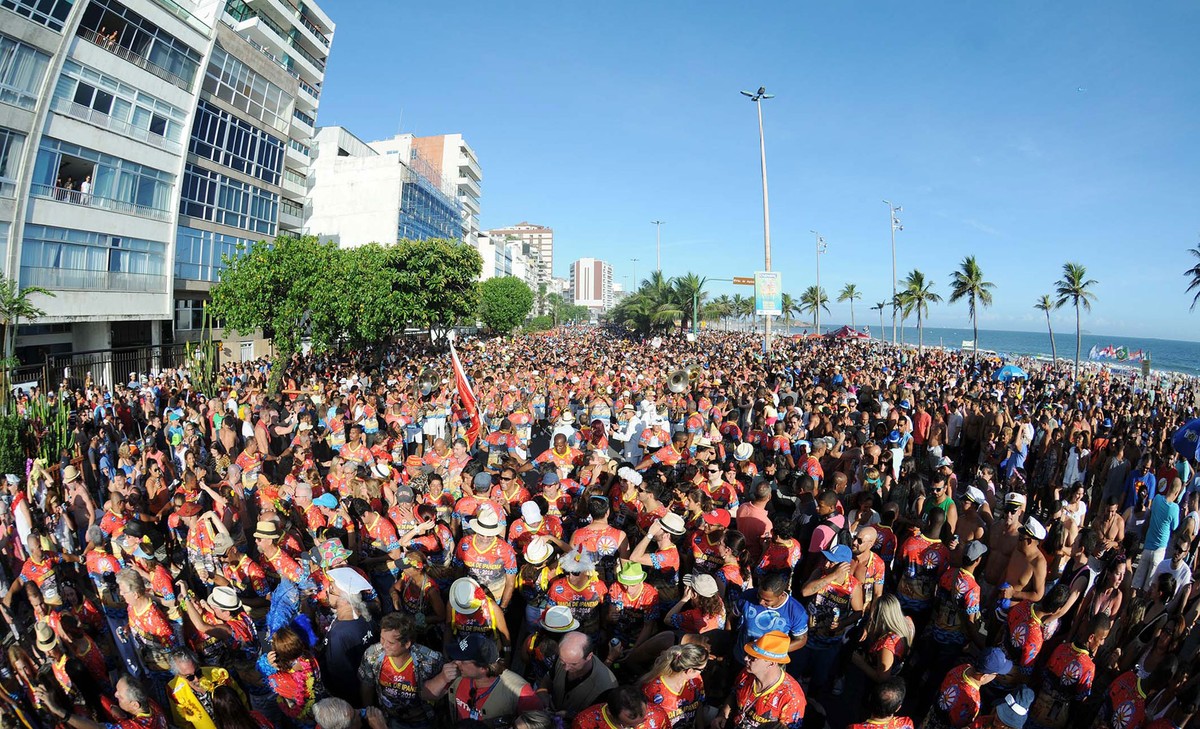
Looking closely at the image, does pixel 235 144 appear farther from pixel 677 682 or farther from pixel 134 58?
pixel 677 682

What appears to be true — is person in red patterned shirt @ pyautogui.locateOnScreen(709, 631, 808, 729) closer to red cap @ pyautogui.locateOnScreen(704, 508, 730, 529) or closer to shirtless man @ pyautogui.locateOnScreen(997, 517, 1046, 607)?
red cap @ pyautogui.locateOnScreen(704, 508, 730, 529)

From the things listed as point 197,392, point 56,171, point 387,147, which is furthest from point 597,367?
point 387,147

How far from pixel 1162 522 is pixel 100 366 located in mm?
25735

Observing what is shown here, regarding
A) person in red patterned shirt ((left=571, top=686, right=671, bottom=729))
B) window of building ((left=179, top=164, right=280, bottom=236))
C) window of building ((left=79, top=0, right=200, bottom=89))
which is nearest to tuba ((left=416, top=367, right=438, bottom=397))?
person in red patterned shirt ((left=571, top=686, right=671, bottom=729))

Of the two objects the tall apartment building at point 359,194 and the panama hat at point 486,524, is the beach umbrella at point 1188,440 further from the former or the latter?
the tall apartment building at point 359,194

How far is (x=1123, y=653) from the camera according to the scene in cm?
374

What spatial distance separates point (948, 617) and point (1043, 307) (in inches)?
1902

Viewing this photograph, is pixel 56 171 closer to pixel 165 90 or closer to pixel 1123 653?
pixel 165 90

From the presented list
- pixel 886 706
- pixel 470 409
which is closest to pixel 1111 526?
pixel 886 706

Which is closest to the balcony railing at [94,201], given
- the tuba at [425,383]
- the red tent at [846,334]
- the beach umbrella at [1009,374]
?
the tuba at [425,383]

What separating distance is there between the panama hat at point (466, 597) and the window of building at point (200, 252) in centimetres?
2344

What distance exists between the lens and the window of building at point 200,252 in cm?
2292

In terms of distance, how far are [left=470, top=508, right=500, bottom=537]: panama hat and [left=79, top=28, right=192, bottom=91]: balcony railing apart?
75.1ft

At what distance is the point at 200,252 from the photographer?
23938 millimetres
